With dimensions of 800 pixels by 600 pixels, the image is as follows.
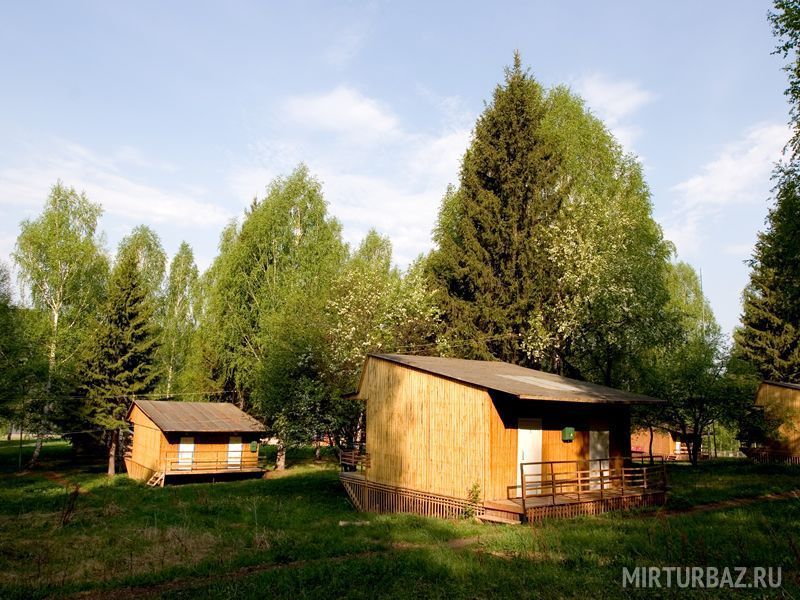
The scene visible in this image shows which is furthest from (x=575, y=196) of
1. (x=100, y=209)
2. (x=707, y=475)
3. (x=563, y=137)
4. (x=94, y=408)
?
(x=100, y=209)

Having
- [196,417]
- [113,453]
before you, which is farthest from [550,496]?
[113,453]

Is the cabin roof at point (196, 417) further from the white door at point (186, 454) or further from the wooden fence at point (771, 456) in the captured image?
the wooden fence at point (771, 456)

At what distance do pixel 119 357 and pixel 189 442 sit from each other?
906 centimetres

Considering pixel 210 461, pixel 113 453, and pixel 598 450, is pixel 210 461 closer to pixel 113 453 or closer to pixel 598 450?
pixel 113 453

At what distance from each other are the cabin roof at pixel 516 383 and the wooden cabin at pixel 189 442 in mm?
20734

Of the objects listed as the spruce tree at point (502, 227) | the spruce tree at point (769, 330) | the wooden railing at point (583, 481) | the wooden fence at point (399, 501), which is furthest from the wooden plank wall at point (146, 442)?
the spruce tree at point (769, 330)

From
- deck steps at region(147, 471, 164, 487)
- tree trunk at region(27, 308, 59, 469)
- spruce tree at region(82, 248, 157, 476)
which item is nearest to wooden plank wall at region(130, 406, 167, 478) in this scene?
deck steps at region(147, 471, 164, 487)

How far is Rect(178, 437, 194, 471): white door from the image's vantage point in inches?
1517

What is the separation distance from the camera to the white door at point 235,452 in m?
41.0

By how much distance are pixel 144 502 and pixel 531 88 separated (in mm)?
33714

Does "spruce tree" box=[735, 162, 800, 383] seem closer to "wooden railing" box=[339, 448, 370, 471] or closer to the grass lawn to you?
the grass lawn

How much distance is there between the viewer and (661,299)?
34.0 m

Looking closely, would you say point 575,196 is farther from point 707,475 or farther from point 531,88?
point 707,475

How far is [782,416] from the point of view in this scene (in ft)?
123
